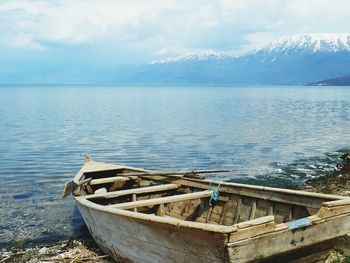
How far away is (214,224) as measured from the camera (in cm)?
975

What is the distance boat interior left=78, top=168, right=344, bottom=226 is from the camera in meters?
10.3

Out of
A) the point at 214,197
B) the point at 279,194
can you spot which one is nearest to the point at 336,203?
the point at 279,194

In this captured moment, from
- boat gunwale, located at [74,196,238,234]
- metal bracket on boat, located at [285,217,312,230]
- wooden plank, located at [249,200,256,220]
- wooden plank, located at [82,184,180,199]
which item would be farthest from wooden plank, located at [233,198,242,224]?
boat gunwale, located at [74,196,238,234]

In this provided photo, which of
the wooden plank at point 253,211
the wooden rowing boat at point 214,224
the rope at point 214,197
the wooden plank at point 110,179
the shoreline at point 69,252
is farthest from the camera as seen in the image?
the wooden plank at point 110,179

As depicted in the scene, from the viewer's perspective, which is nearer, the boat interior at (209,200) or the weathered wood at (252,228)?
the weathered wood at (252,228)

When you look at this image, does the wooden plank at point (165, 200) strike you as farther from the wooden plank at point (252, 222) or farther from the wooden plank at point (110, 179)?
the wooden plank at point (252, 222)

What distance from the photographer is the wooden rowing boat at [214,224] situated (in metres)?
7.65

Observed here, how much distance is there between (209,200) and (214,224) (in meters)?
2.29

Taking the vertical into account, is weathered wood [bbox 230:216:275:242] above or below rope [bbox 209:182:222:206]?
above

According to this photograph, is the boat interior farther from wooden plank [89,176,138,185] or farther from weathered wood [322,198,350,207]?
weathered wood [322,198,350,207]

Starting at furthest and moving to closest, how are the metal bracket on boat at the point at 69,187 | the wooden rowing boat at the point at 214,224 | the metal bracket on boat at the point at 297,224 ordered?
1. the metal bracket on boat at the point at 69,187
2. the metal bracket on boat at the point at 297,224
3. the wooden rowing boat at the point at 214,224

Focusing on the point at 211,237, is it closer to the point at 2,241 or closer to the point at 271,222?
the point at 271,222

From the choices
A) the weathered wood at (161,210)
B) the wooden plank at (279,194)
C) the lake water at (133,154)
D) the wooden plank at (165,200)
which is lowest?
the lake water at (133,154)

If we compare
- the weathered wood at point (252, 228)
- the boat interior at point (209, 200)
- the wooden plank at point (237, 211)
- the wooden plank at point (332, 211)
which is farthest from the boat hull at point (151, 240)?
the wooden plank at point (237, 211)
